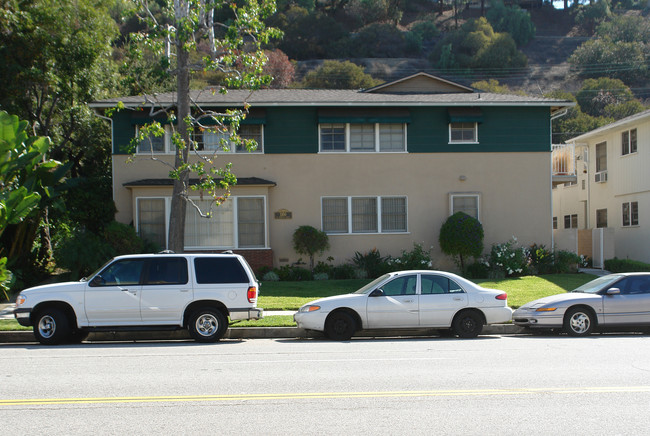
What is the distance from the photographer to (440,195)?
24.7m

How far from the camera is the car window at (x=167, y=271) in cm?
1337

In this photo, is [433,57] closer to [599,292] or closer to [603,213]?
[603,213]

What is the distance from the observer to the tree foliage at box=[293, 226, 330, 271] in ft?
76.5

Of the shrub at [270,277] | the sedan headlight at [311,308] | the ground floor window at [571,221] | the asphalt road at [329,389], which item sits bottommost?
the asphalt road at [329,389]

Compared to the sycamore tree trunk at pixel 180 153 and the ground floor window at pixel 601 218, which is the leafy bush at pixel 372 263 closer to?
the sycamore tree trunk at pixel 180 153

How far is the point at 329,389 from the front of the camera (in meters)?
8.46

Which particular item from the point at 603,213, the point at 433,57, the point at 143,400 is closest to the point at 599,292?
the point at 143,400

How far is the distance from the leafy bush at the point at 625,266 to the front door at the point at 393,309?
14.2 meters

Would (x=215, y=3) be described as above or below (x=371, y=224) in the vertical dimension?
above

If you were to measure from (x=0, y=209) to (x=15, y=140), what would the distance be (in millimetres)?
2063

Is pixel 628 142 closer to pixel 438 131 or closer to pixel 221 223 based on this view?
pixel 438 131

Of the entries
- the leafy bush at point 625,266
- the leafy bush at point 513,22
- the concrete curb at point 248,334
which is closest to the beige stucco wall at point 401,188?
the leafy bush at point 625,266

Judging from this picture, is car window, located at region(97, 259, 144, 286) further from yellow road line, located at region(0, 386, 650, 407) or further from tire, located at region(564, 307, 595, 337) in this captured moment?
tire, located at region(564, 307, 595, 337)

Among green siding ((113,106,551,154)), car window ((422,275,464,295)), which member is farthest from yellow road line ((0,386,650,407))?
green siding ((113,106,551,154))
